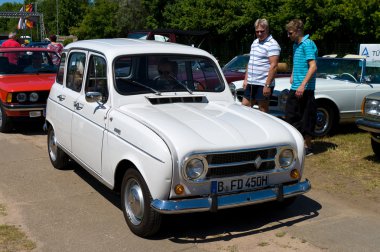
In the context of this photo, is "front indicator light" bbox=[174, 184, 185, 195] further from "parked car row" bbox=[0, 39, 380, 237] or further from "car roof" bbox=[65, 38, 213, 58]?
"car roof" bbox=[65, 38, 213, 58]

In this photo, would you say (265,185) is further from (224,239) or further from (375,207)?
(375,207)

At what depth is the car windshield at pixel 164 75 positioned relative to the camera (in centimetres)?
541

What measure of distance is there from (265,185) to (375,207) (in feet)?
5.44

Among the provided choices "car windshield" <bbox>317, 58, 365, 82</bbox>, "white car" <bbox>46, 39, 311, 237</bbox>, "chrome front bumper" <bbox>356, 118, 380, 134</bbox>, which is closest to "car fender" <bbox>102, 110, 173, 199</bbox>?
"white car" <bbox>46, 39, 311, 237</bbox>

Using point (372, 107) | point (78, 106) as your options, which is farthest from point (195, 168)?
point (372, 107)

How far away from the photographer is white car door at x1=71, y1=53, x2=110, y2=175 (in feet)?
17.1

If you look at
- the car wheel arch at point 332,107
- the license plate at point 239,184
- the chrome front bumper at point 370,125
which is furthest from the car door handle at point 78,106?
the car wheel arch at point 332,107

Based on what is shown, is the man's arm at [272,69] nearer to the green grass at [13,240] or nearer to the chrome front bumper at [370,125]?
the chrome front bumper at [370,125]

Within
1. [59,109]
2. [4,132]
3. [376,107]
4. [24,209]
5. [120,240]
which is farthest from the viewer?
[4,132]

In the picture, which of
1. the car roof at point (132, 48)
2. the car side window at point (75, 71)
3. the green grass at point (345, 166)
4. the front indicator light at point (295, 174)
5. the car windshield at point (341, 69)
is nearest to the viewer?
the front indicator light at point (295, 174)

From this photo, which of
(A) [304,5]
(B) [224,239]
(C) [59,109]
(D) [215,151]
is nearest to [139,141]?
(D) [215,151]

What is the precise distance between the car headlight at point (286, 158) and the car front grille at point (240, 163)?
8cm

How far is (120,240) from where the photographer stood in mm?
Answer: 4531

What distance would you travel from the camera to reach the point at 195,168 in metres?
4.24
